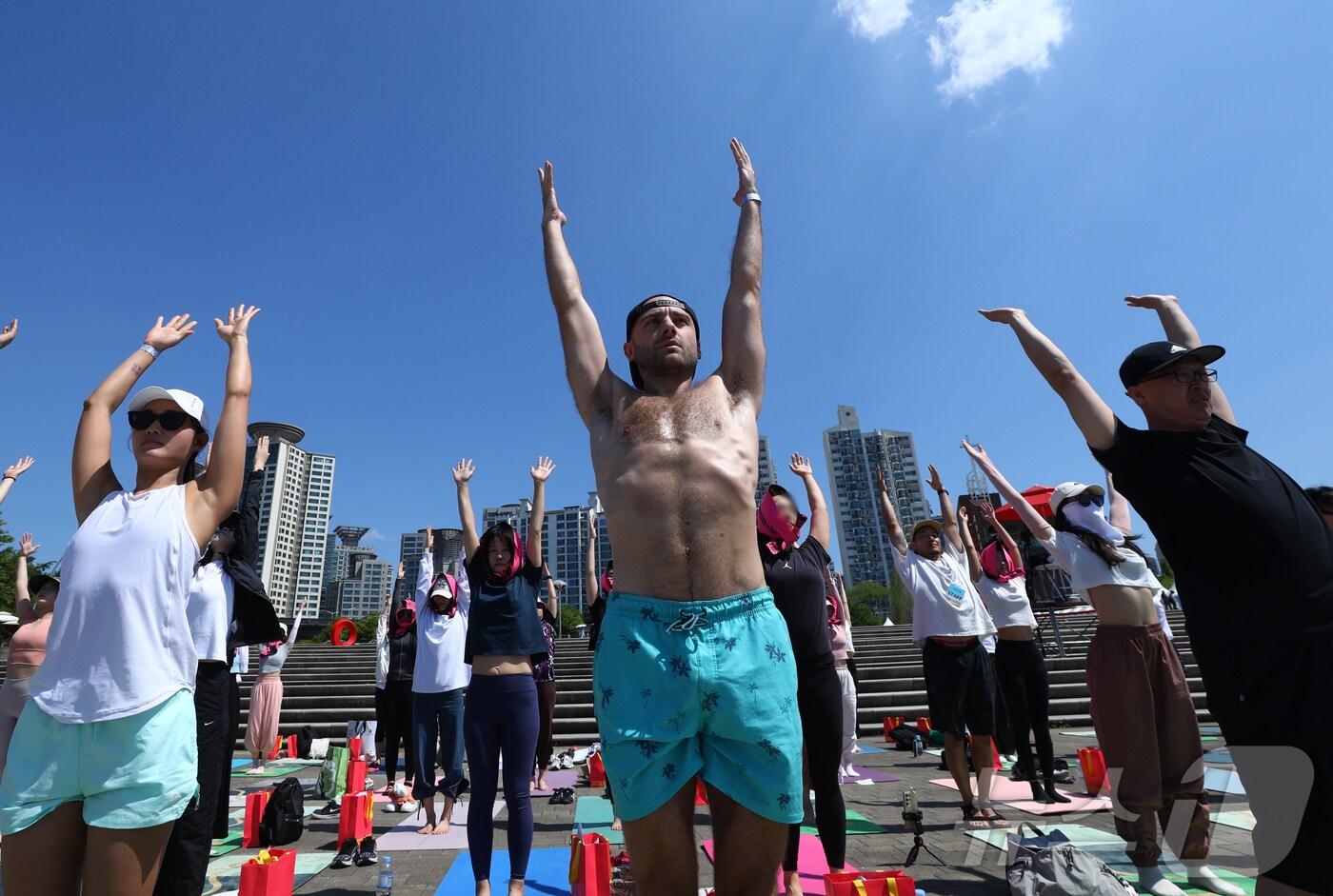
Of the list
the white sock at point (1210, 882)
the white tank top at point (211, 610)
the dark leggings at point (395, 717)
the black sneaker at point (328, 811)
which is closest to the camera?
the white sock at point (1210, 882)

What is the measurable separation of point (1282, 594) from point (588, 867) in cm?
341

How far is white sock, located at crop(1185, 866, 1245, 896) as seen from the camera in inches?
137

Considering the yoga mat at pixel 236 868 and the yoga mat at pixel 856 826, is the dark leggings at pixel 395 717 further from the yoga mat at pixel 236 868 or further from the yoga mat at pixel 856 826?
the yoga mat at pixel 856 826

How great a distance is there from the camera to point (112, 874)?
76.5 inches

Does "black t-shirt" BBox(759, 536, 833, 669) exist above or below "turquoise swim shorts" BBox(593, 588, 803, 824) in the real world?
above

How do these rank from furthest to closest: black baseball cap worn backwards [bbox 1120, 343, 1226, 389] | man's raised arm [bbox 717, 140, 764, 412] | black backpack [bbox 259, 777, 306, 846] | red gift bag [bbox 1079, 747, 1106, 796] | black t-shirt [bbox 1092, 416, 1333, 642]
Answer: red gift bag [bbox 1079, 747, 1106, 796] < black backpack [bbox 259, 777, 306, 846] < black baseball cap worn backwards [bbox 1120, 343, 1226, 389] < man's raised arm [bbox 717, 140, 764, 412] < black t-shirt [bbox 1092, 416, 1333, 642]

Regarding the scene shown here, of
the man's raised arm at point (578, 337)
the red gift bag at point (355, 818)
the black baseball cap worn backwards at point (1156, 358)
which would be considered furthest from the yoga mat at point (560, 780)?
the black baseball cap worn backwards at point (1156, 358)

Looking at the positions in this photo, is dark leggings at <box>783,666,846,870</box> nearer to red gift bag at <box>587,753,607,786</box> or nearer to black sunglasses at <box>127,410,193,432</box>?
black sunglasses at <box>127,410,193,432</box>

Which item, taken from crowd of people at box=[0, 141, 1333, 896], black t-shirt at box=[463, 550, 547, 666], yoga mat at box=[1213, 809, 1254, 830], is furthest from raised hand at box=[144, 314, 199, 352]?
yoga mat at box=[1213, 809, 1254, 830]

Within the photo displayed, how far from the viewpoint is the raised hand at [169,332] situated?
2922 millimetres

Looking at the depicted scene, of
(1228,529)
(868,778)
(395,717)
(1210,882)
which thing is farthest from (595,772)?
(1228,529)

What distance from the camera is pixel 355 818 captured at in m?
4.96

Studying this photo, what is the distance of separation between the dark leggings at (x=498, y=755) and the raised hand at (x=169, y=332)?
2.61 metres

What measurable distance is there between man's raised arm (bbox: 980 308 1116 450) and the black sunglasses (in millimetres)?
3804
